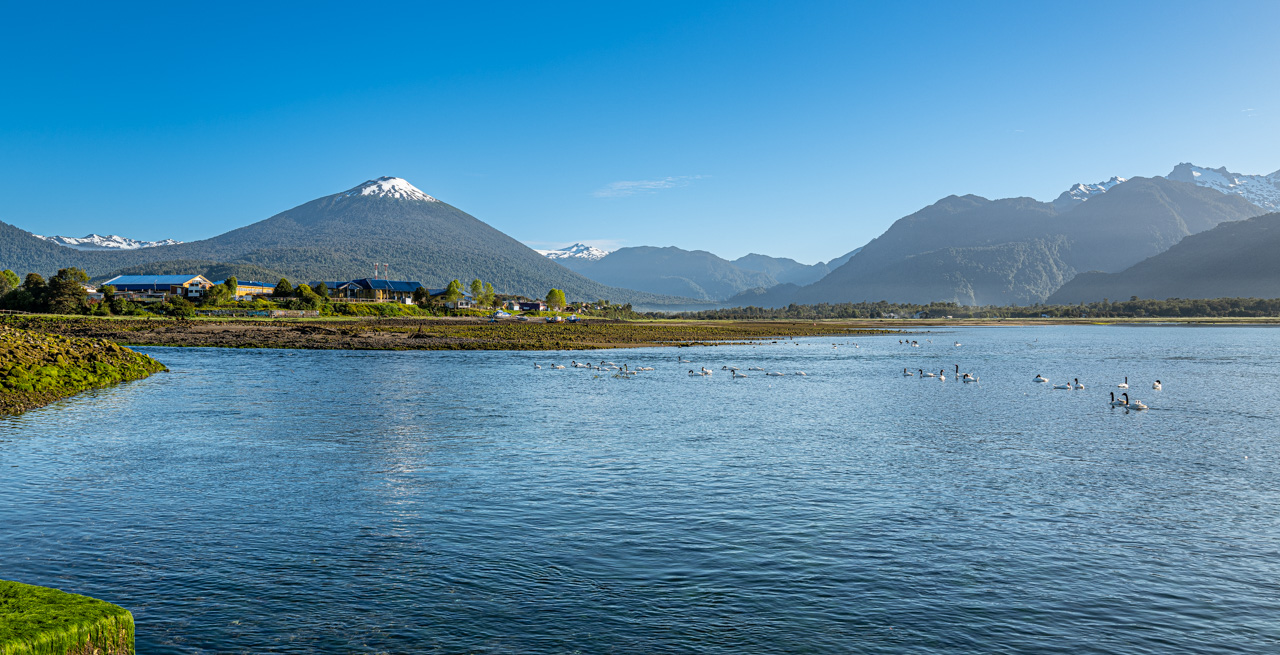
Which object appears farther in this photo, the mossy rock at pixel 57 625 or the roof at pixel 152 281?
the roof at pixel 152 281

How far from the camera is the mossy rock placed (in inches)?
281

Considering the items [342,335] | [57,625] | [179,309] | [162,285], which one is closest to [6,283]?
[179,309]

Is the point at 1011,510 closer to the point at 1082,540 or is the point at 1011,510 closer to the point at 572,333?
A: the point at 1082,540

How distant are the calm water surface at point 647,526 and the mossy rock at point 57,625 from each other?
282 cm

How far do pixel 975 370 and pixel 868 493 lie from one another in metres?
53.3

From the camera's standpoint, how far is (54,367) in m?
41.2

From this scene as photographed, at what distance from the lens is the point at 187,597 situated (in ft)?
40.7

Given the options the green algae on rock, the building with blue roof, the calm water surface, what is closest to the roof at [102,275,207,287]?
the building with blue roof

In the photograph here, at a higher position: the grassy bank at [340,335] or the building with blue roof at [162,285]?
the building with blue roof at [162,285]

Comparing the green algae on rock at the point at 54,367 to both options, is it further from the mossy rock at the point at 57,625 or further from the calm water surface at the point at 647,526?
the mossy rock at the point at 57,625

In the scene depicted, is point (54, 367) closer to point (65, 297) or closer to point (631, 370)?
point (631, 370)

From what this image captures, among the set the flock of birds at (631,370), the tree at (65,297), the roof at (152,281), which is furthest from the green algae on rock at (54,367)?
the roof at (152,281)

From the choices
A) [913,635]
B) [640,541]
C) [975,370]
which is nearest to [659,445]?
[640,541]

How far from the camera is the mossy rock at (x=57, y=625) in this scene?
7.13 metres
